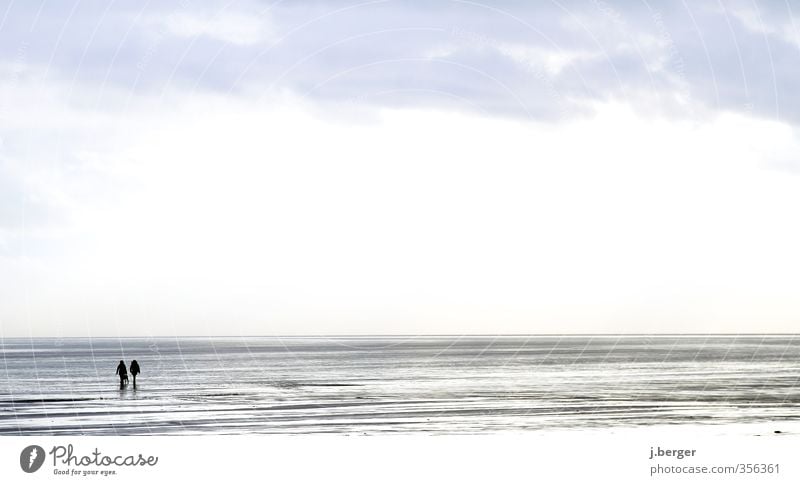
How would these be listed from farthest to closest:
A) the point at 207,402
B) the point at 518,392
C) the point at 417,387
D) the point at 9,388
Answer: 1. the point at 9,388
2. the point at 417,387
3. the point at 518,392
4. the point at 207,402

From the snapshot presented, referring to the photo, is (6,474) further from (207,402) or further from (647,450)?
(207,402)

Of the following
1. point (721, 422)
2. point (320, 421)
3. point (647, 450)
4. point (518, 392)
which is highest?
point (518, 392)

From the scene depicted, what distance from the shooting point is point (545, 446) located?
69.6ft

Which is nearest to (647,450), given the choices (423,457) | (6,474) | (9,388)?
(423,457)

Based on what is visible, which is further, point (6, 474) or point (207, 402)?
point (207, 402)

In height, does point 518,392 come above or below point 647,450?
above

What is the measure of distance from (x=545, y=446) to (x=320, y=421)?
2016 cm

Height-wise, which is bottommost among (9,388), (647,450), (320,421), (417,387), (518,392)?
(647,450)

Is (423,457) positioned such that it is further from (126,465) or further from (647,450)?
(126,465)

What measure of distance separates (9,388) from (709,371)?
53.4m

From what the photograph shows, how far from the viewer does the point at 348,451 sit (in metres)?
20.9

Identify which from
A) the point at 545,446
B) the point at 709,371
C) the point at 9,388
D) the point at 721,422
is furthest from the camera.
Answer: the point at 709,371

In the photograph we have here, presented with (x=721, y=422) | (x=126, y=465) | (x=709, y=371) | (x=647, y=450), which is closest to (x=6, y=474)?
(x=126, y=465)

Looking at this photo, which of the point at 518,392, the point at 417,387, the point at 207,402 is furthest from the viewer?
the point at 417,387
